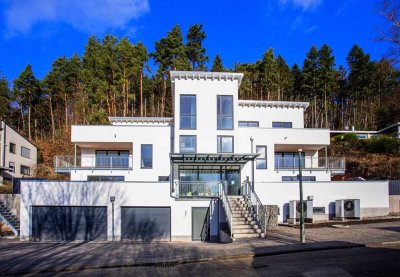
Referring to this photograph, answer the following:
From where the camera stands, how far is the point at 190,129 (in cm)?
2797

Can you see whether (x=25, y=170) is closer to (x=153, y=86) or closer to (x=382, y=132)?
(x=153, y=86)

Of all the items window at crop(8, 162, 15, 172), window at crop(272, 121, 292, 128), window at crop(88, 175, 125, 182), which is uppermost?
window at crop(272, 121, 292, 128)

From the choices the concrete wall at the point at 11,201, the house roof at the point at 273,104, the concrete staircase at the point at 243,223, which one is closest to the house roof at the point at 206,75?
the house roof at the point at 273,104

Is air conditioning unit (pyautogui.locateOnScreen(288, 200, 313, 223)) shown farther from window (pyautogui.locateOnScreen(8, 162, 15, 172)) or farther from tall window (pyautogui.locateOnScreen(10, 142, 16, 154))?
tall window (pyautogui.locateOnScreen(10, 142, 16, 154))

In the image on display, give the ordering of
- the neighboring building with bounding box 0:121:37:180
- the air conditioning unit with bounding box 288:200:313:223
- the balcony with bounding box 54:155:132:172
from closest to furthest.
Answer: the air conditioning unit with bounding box 288:200:313:223 < the balcony with bounding box 54:155:132:172 < the neighboring building with bounding box 0:121:37:180

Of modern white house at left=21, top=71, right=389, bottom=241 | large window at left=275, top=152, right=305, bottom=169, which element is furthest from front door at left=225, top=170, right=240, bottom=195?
large window at left=275, top=152, right=305, bottom=169

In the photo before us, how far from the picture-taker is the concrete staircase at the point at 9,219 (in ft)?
82.2

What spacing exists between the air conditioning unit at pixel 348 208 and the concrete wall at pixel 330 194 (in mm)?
1055

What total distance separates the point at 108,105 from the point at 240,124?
66.4 feet

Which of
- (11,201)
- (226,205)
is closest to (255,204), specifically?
(226,205)

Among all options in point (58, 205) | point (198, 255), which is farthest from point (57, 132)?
point (198, 255)

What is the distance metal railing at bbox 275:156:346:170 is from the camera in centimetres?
3052

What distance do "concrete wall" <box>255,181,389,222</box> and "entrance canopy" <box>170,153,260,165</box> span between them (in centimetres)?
203

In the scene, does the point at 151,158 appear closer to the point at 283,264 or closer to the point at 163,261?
the point at 163,261
